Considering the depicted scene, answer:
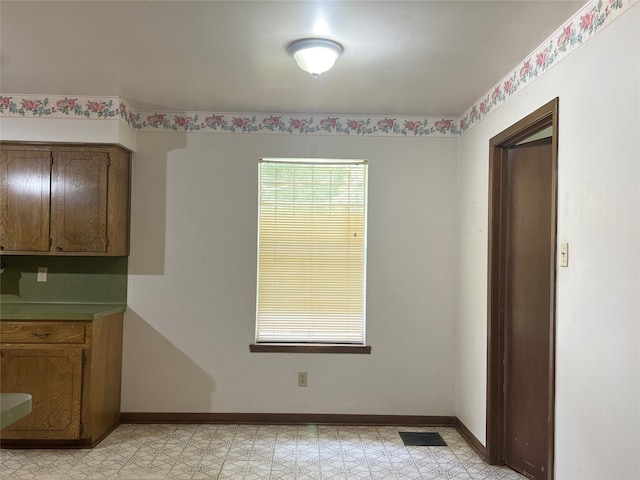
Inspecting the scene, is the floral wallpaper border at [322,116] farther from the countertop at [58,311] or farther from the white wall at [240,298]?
the countertop at [58,311]

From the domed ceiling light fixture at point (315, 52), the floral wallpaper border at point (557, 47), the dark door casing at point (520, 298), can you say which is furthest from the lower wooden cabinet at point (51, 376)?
the floral wallpaper border at point (557, 47)

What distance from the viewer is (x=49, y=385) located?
3.10 m

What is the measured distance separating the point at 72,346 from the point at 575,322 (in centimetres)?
285

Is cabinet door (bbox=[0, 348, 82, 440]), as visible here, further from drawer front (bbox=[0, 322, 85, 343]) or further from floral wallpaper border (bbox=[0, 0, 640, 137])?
floral wallpaper border (bbox=[0, 0, 640, 137])

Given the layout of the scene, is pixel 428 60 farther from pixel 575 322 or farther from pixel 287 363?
pixel 287 363

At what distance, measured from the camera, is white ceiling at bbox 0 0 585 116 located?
2.08 meters

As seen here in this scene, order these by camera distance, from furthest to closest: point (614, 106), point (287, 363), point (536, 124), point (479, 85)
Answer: point (287, 363), point (479, 85), point (536, 124), point (614, 106)

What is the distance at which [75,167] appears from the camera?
3.38 meters

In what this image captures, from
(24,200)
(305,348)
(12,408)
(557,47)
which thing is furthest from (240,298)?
(557,47)

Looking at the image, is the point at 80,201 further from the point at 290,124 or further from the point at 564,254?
the point at 564,254

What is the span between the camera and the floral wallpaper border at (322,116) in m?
2.24

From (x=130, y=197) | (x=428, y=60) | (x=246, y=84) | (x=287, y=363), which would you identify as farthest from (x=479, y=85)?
(x=130, y=197)

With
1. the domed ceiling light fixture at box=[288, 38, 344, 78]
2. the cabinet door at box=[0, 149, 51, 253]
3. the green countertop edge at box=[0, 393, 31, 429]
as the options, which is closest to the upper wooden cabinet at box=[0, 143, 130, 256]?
the cabinet door at box=[0, 149, 51, 253]

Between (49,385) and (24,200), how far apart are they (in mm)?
1265
